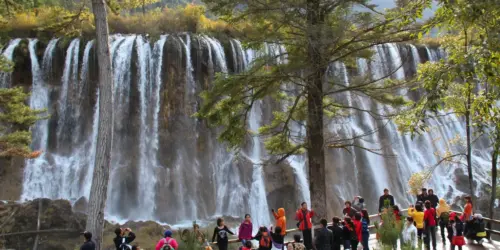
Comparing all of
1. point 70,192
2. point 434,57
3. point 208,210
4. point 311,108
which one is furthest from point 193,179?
point 434,57

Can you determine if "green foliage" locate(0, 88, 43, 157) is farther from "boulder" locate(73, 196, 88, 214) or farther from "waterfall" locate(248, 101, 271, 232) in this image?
"waterfall" locate(248, 101, 271, 232)

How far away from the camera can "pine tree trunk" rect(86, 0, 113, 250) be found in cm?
866

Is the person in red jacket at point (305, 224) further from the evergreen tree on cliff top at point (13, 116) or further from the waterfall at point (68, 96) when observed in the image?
the waterfall at point (68, 96)

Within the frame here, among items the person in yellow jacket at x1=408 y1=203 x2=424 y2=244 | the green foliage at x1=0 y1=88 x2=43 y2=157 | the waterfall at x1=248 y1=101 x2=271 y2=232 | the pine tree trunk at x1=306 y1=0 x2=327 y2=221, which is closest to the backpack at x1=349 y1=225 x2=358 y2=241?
the pine tree trunk at x1=306 y1=0 x2=327 y2=221

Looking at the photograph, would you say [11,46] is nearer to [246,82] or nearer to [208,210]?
[208,210]

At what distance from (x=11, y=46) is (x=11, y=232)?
1091cm

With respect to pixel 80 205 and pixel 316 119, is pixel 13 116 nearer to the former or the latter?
pixel 80 205

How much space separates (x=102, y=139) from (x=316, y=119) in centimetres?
469

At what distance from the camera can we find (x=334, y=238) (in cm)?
809

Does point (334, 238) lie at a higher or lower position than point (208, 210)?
lower

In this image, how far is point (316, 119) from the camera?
9844mm

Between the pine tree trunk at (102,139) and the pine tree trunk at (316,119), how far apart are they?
4314 mm

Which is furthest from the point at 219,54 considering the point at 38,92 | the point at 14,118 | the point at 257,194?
the point at 14,118

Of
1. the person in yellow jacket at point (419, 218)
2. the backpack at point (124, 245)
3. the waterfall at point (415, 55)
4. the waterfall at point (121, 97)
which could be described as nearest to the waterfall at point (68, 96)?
the waterfall at point (121, 97)
